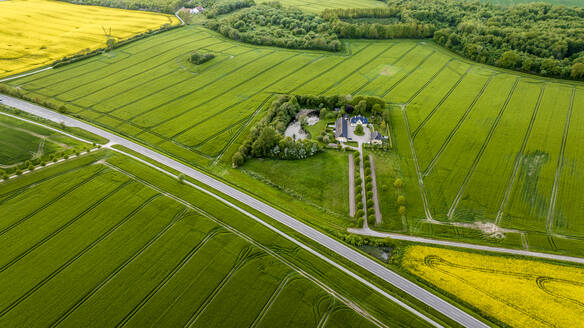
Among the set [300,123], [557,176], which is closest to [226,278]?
[300,123]

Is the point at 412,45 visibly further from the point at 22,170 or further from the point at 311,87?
the point at 22,170

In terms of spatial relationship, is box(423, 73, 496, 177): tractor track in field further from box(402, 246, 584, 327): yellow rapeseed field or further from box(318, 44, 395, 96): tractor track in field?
box(318, 44, 395, 96): tractor track in field

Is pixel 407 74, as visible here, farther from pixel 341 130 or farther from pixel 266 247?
pixel 266 247

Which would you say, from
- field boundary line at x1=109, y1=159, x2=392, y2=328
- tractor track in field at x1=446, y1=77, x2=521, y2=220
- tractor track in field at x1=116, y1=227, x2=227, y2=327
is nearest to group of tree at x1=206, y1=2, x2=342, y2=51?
tractor track in field at x1=446, y1=77, x2=521, y2=220

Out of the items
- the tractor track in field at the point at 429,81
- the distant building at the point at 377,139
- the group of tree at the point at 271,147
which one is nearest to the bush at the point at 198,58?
the group of tree at the point at 271,147

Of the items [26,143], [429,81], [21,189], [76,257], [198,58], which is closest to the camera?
[76,257]

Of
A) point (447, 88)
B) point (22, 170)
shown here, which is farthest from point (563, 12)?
point (22, 170)
